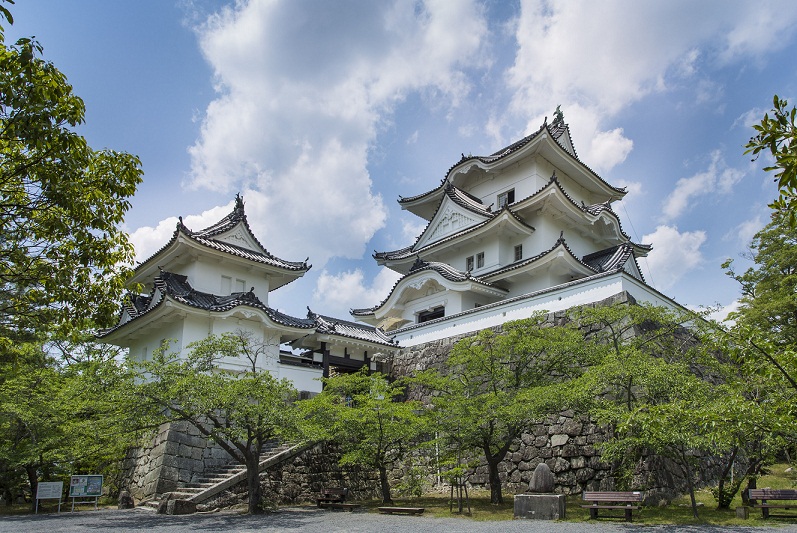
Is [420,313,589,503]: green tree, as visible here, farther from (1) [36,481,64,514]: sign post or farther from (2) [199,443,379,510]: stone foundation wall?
(1) [36,481,64,514]: sign post

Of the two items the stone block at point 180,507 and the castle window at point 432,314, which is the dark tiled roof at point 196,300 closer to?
the castle window at point 432,314

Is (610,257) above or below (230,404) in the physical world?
above

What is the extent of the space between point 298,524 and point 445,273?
12.1m

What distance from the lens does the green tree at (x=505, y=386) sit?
1209cm

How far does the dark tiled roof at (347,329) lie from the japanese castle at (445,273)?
59 millimetres

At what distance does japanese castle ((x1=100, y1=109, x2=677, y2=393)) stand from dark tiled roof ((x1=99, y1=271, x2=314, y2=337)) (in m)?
0.05

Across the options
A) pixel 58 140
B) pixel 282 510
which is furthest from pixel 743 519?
pixel 58 140

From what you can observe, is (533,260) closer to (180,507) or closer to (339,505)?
(339,505)

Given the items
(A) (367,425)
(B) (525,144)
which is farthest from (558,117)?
(A) (367,425)

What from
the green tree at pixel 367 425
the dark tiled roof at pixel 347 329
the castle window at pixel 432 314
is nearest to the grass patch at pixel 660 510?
the green tree at pixel 367 425

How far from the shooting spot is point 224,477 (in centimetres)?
1536

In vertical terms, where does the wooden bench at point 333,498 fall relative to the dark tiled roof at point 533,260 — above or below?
below

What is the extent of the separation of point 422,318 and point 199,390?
11.9 metres

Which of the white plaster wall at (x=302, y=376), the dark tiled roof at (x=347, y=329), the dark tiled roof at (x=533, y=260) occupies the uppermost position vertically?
the dark tiled roof at (x=533, y=260)
